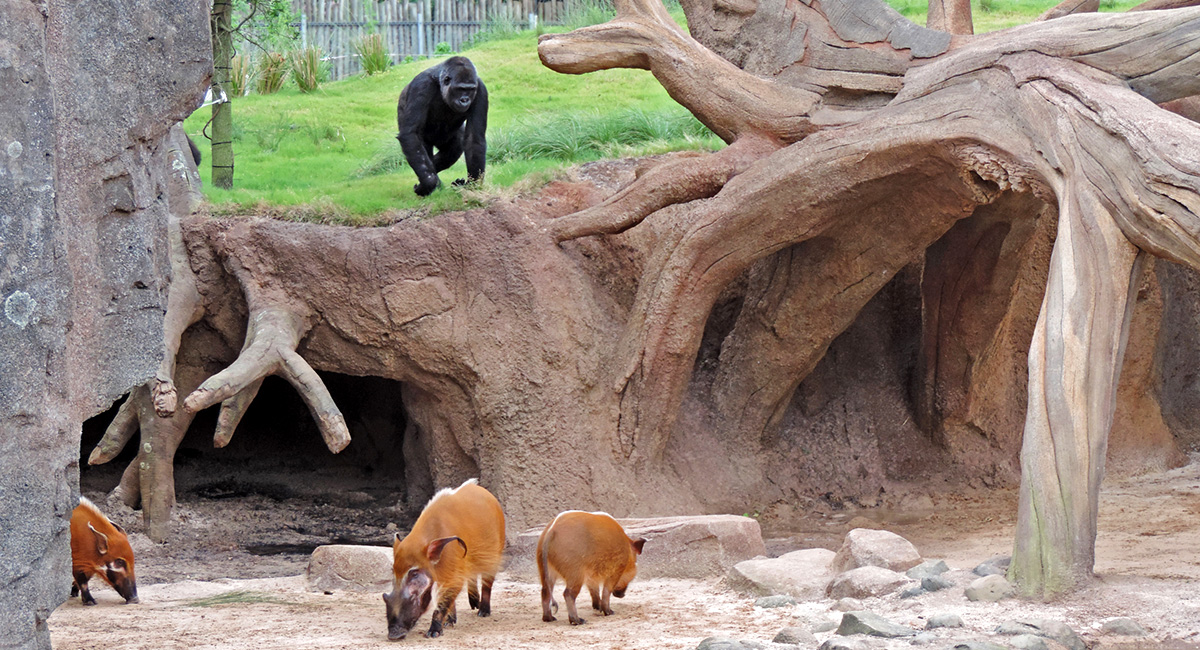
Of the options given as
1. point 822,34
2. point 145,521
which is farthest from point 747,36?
point 145,521

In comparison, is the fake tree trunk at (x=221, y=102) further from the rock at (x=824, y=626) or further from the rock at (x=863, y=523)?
the rock at (x=824, y=626)

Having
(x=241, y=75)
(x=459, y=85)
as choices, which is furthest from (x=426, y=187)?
(x=241, y=75)

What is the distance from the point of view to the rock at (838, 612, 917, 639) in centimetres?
453

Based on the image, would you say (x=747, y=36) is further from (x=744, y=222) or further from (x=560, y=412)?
(x=560, y=412)

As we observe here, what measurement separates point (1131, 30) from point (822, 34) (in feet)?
8.32

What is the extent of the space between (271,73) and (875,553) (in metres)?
14.5

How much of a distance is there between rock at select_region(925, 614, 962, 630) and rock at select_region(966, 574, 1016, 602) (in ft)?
1.63

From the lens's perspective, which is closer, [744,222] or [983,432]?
[744,222]

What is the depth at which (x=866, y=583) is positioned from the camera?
18.1 feet

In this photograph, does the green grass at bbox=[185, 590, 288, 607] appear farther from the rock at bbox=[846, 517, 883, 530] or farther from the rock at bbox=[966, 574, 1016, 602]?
the rock at bbox=[846, 517, 883, 530]

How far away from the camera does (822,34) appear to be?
8.53 metres

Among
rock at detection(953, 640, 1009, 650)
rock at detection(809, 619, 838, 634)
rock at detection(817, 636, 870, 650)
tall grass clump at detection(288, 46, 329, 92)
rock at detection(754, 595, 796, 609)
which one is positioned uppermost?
tall grass clump at detection(288, 46, 329, 92)

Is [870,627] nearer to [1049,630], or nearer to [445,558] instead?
[1049,630]

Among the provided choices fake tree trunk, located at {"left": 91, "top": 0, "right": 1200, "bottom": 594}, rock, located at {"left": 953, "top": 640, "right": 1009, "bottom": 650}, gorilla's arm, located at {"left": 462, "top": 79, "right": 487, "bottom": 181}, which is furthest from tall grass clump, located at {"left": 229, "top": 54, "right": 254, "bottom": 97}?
rock, located at {"left": 953, "top": 640, "right": 1009, "bottom": 650}
